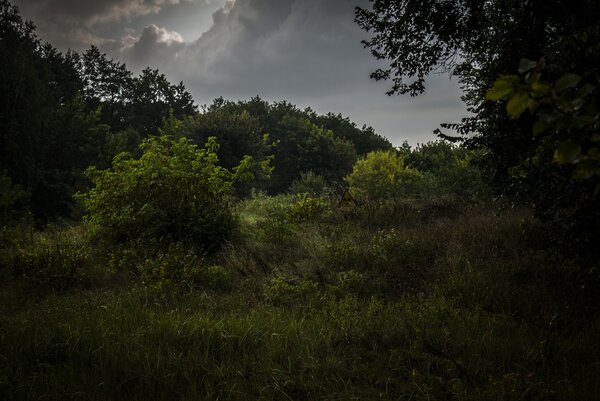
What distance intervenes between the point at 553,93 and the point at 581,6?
13.0ft

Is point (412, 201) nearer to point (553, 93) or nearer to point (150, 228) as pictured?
point (150, 228)

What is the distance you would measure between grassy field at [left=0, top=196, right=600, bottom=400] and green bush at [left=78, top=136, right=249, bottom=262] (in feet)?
3.92

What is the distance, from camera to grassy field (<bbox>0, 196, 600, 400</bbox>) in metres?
3.25

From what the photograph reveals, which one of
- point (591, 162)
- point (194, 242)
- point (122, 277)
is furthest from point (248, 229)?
point (591, 162)

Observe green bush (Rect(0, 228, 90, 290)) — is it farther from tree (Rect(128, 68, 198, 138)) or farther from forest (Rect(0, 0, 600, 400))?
tree (Rect(128, 68, 198, 138))

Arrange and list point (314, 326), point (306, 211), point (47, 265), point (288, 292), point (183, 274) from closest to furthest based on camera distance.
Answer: point (314, 326) → point (288, 292) → point (183, 274) → point (47, 265) → point (306, 211)

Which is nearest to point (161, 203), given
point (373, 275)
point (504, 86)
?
point (373, 275)

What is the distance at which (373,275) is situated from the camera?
6.18 meters

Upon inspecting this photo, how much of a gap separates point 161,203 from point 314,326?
5485 mm

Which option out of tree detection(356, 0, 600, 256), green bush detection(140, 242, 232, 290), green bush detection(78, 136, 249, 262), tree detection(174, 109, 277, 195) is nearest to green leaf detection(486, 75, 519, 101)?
tree detection(356, 0, 600, 256)

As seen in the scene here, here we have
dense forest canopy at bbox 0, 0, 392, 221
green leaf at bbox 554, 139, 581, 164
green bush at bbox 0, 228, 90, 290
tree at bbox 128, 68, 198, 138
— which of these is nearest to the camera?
green leaf at bbox 554, 139, 581, 164

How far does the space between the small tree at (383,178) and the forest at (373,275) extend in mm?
13706

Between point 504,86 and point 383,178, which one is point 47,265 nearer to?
point 504,86

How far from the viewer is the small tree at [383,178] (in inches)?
981
